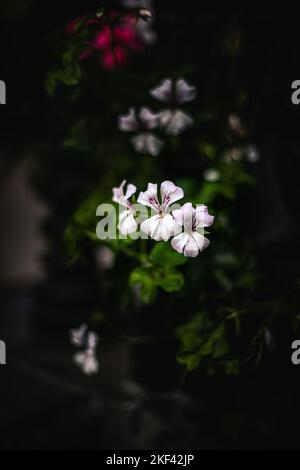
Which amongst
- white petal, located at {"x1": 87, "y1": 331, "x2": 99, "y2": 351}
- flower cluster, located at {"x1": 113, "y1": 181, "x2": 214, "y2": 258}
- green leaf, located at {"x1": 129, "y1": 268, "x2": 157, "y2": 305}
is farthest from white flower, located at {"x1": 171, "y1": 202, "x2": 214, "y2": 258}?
white petal, located at {"x1": 87, "y1": 331, "x2": 99, "y2": 351}

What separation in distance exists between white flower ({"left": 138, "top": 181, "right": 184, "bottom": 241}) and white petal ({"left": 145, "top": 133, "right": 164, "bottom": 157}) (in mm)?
300

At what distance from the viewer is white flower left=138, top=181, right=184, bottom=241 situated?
1.98ft

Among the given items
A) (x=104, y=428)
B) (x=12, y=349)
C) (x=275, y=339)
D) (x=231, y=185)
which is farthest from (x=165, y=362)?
(x=12, y=349)

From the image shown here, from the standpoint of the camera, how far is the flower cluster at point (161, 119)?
834 millimetres

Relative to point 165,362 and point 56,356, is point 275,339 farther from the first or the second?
point 56,356

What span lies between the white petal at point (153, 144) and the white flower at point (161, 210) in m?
0.30

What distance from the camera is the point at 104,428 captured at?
1.05m

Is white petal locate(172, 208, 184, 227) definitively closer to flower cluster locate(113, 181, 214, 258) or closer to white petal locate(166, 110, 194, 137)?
Result: flower cluster locate(113, 181, 214, 258)

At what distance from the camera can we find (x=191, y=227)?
617mm

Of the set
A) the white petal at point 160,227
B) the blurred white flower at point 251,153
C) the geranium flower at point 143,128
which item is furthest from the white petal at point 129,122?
the white petal at point 160,227

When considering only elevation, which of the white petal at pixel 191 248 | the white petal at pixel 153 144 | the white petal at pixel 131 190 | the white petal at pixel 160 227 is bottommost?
the white petal at pixel 191 248

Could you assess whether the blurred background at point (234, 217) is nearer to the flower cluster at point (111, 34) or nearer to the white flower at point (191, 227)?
the flower cluster at point (111, 34)

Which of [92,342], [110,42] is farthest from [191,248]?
[110,42]
